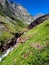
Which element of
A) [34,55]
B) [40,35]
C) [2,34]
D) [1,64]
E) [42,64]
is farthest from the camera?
[2,34]

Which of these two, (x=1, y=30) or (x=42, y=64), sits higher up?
(x=1, y=30)

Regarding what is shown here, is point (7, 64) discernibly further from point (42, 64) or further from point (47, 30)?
point (47, 30)

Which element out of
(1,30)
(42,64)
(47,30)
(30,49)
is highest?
(1,30)

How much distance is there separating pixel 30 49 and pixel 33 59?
13.8 ft

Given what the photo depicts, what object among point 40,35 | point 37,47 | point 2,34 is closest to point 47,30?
point 40,35

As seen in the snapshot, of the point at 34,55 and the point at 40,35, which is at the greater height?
the point at 40,35

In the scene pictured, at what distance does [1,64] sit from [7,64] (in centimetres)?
480

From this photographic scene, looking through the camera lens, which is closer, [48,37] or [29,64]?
[29,64]

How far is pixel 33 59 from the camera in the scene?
45.6m

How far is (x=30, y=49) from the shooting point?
4928 cm

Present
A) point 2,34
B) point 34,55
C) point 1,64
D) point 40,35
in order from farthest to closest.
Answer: point 2,34
point 40,35
point 1,64
point 34,55

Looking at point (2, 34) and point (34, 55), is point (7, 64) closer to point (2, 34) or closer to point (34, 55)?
point (34, 55)

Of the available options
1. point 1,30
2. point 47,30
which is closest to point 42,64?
point 47,30

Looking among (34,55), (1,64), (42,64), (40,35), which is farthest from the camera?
(40,35)
